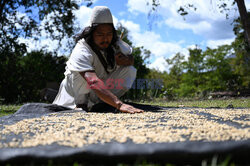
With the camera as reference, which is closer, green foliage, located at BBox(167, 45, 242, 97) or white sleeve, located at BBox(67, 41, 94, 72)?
white sleeve, located at BBox(67, 41, 94, 72)

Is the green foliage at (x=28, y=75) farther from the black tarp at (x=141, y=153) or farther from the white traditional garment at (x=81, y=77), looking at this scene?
the black tarp at (x=141, y=153)

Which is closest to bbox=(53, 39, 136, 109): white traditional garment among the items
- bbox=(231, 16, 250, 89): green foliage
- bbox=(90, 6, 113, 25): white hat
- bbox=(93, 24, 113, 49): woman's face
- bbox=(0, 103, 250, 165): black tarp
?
bbox=(93, 24, 113, 49): woman's face

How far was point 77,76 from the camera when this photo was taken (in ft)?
10.8

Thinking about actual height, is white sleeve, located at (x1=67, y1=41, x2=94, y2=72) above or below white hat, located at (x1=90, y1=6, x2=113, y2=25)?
below

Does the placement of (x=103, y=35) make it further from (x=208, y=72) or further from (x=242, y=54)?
(x=242, y=54)

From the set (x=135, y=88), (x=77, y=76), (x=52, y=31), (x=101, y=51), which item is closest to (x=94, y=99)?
(x=77, y=76)

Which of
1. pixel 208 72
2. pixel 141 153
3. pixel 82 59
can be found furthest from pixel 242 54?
pixel 141 153

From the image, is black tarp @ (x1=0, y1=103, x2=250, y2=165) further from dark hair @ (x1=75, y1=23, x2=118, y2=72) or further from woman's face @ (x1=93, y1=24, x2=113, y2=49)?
dark hair @ (x1=75, y1=23, x2=118, y2=72)

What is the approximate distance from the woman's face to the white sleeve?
17 cm

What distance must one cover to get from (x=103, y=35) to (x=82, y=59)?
390 millimetres

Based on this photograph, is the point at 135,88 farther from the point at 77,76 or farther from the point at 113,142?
the point at 113,142

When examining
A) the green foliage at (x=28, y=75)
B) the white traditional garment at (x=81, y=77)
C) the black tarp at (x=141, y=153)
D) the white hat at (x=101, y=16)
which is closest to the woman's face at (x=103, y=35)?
the white hat at (x=101, y=16)

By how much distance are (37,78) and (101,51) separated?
6266mm

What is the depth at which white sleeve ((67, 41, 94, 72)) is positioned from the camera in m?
2.96
